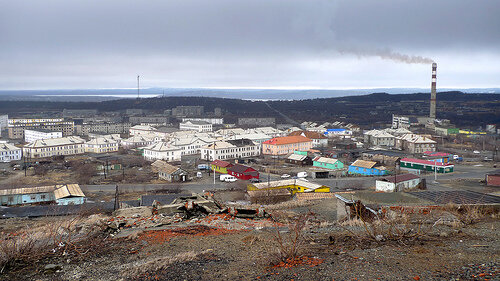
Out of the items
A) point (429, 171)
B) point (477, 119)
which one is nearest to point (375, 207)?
point (429, 171)

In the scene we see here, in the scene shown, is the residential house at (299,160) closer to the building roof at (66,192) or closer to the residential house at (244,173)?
the residential house at (244,173)

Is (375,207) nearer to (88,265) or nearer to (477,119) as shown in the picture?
(88,265)

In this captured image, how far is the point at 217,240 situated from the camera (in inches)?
218

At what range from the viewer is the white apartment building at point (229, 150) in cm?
2666

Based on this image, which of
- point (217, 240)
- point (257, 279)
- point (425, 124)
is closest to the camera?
point (257, 279)

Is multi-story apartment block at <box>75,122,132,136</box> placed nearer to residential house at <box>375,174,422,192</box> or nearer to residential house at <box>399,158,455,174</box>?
residential house at <box>399,158,455,174</box>

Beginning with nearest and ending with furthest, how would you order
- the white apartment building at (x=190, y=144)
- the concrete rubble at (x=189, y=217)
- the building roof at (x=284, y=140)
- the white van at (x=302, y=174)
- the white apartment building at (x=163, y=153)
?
the concrete rubble at (x=189, y=217) → the white van at (x=302, y=174) → the white apartment building at (x=163, y=153) → the white apartment building at (x=190, y=144) → the building roof at (x=284, y=140)

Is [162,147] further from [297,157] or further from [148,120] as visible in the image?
[148,120]

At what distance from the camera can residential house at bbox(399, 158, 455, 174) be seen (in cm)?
2107

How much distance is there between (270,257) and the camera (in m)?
4.52

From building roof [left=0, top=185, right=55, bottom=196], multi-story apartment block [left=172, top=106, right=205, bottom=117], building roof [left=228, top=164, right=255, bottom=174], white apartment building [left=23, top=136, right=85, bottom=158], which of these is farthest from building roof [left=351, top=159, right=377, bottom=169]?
multi-story apartment block [left=172, top=106, right=205, bottom=117]

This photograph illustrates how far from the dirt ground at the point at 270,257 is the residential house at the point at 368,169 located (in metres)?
14.6

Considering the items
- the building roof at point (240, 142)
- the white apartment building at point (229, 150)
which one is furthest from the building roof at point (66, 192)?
the building roof at point (240, 142)

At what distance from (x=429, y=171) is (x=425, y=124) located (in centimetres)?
2843
